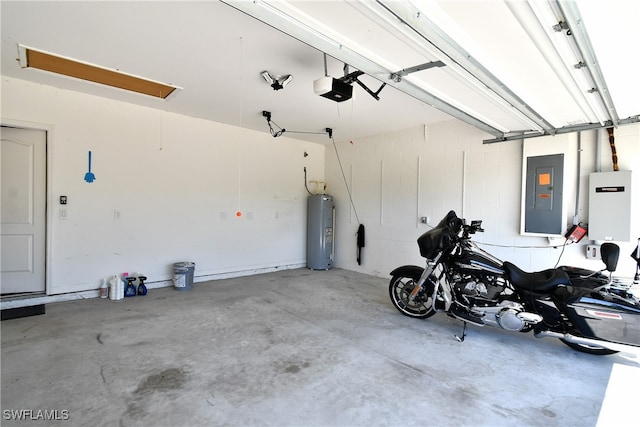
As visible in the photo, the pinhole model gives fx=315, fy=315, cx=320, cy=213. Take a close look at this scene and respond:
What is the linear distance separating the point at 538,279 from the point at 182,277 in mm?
4395

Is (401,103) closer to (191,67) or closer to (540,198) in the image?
(540,198)

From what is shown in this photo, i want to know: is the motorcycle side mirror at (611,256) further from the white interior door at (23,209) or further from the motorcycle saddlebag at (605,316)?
the white interior door at (23,209)

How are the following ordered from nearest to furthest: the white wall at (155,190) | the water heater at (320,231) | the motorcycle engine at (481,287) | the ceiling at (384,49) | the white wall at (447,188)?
the ceiling at (384,49)
the motorcycle engine at (481,287)
the white wall at (447,188)
the white wall at (155,190)
the water heater at (320,231)

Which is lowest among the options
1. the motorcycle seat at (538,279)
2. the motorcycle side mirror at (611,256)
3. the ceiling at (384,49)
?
the motorcycle seat at (538,279)

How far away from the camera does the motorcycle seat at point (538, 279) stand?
2697mm

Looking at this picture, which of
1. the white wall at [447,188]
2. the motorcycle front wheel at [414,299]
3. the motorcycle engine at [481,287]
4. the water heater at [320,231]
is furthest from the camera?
the water heater at [320,231]

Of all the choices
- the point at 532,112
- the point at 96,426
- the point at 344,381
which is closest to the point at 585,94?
the point at 532,112

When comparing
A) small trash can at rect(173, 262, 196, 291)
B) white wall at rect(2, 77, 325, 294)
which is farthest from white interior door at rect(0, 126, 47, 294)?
small trash can at rect(173, 262, 196, 291)

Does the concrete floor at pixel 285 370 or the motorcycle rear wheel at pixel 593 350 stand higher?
the motorcycle rear wheel at pixel 593 350

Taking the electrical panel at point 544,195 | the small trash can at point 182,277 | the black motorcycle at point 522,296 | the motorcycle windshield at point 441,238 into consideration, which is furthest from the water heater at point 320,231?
the electrical panel at point 544,195

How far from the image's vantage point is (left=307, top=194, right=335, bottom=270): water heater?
6.29 metres

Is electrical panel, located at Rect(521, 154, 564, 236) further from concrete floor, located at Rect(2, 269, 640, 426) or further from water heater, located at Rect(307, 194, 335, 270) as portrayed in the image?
water heater, located at Rect(307, 194, 335, 270)

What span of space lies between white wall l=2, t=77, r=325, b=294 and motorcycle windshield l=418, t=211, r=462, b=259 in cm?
349

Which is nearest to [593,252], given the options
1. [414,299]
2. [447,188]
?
[447,188]
